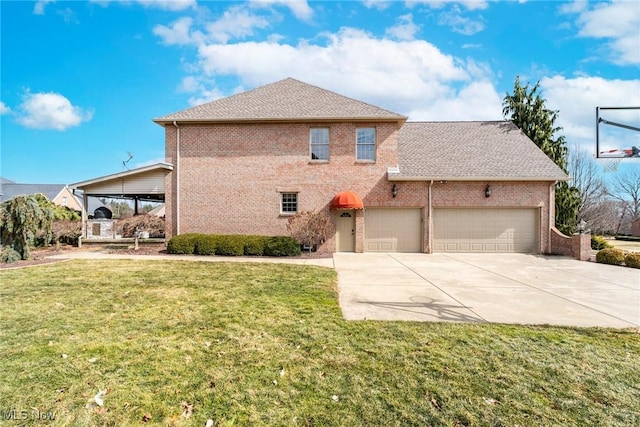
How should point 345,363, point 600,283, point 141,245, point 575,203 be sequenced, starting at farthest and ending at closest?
point 575,203, point 141,245, point 600,283, point 345,363

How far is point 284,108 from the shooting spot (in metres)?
15.4

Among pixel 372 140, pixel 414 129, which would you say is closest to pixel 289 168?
pixel 372 140

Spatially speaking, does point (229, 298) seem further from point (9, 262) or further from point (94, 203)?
point (94, 203)

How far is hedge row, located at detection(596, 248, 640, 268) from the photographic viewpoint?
36.8 ft

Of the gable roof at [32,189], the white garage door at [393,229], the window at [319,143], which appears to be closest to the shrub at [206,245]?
the window at [319,143]

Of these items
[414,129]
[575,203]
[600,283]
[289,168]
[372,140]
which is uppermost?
[414,129]

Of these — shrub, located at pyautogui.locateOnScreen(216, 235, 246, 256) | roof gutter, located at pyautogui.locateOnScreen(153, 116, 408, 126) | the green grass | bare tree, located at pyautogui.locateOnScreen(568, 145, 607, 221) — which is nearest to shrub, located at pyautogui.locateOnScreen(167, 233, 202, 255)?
shrub, located at pyautogui.locateOnScreen(216, 235, 246, 256)

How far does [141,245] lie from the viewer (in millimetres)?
16297

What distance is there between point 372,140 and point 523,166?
7592 mm

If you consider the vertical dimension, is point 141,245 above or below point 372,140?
below

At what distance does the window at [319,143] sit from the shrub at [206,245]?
6023mm

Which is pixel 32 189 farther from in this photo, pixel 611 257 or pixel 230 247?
pixel 611 257

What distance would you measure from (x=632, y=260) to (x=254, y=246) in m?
14.2

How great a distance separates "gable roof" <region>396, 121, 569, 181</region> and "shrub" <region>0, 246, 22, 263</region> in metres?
14.6
